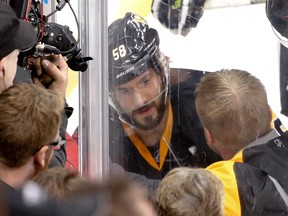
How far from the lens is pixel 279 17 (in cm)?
220

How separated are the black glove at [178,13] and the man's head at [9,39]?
679 mm

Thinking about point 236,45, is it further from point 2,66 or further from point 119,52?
point 2,66

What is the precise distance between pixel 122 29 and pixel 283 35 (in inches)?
23.0

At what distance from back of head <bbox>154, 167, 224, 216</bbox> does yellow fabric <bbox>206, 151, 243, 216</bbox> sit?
392 mm

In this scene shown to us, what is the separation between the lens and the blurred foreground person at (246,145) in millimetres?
2213

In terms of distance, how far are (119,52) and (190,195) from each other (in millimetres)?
904

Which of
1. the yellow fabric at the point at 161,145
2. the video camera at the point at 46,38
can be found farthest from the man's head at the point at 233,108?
the video camera at the point at 46,38

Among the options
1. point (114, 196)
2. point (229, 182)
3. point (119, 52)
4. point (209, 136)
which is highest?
point (114, 196)

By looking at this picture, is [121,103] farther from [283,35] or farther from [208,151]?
[283,35]

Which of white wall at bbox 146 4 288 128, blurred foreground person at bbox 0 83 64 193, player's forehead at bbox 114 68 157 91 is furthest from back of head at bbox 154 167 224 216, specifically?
player's forehead at bbox 114 68 157 91

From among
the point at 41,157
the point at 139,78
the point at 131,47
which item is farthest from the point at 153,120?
the point at 41,157

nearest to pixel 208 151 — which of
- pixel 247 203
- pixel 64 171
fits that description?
pixel 247 203

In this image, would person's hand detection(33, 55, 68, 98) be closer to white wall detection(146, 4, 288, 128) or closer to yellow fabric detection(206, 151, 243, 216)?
white wall detection(146, 4, 288, 128)

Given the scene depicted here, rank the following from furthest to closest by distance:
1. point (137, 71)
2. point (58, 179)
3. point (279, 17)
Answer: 1. point (137, 71)
2. point (279, 17)
3. point (58, 179)
